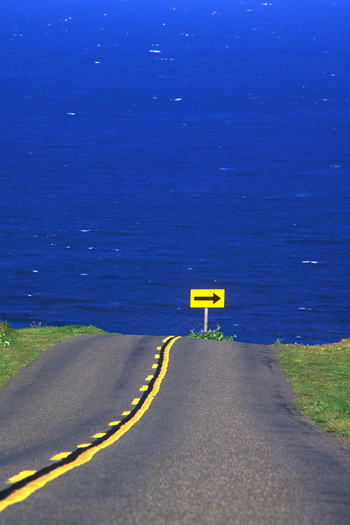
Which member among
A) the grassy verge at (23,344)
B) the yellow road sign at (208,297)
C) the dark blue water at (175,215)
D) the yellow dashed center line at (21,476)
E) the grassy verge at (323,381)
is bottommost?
the yellow dashed center line at (21,476)

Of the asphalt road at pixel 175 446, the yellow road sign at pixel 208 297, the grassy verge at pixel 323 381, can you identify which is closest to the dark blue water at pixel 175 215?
the yellow road sign at pixel 208 297

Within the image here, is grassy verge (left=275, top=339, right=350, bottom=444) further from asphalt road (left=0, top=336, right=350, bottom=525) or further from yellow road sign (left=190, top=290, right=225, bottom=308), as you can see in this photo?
yellow road sign (left=190, top=290, right=225, bottom=308)

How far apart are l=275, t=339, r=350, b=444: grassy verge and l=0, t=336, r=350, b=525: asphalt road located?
449 millimetres

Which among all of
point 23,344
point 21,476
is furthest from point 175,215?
point 21,476

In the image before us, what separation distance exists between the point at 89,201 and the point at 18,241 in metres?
19.9

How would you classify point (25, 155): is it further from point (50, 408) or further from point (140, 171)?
point (50, 408)

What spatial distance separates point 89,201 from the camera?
9744 cm

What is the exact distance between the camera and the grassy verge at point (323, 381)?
1448cm

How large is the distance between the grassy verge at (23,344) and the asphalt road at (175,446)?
21.3 inches

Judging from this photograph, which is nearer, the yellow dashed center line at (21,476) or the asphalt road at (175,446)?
the asphalt road at (175,446)

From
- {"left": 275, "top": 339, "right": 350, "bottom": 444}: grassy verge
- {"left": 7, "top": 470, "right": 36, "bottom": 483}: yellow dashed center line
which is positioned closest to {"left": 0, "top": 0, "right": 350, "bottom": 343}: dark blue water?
{"left": 275, "top": 339, "right": 350, "bottom": 444}: grassy verge

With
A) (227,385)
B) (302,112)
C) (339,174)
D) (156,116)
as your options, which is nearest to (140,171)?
(339,174)

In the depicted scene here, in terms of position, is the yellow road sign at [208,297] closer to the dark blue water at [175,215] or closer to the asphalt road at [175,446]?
the asphalt road at [175,446]

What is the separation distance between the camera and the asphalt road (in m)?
7.52
